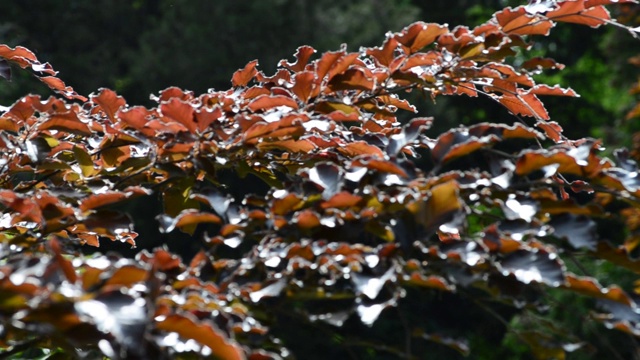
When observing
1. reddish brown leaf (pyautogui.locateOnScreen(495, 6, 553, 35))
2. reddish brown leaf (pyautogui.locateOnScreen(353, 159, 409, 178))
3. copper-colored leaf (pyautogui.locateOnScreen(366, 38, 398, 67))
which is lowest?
reddish brown leaf (pyautogui.locateOnScreen(353, 159, 409, 178))

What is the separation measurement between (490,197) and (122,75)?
12571mm

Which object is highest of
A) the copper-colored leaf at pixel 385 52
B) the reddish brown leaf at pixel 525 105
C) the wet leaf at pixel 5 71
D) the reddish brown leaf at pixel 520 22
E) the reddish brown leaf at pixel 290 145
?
the reddish brown leaf at pixel 520 22

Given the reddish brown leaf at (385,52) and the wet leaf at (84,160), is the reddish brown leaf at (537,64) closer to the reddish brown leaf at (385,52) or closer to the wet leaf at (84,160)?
the reddish brown leaf at (385,52)

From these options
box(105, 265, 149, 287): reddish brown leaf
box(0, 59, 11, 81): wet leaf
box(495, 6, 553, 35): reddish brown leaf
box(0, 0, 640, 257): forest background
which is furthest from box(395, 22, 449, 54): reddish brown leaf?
box(0, 0, 640, 257): forest background

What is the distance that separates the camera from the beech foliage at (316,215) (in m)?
0.95

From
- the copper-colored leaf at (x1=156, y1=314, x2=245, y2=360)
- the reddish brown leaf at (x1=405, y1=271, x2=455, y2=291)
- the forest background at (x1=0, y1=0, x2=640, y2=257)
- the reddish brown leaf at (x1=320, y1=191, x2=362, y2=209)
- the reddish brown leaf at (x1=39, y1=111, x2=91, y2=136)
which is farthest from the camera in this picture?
the forest background at (x1=0, y1=0, x2=640, y2=257)

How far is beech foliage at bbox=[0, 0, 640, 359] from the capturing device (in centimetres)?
95

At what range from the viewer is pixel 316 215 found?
1.12 metres

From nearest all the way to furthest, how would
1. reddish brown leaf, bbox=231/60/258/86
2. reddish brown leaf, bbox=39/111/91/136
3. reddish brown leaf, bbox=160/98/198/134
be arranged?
reddish brown leaf, bbox=160/98/198/134 < reddish brown leaf, bbox=39/111/91/136 < reddish brown leaf, bbox=231/60/258/86

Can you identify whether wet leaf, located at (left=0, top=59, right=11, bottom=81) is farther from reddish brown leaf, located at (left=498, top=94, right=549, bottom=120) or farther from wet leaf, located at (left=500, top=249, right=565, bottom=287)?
wet leaf, located at (left=500, top=249, right=565, bottom=287)

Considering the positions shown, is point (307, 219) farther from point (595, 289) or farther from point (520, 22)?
point (520, 22)

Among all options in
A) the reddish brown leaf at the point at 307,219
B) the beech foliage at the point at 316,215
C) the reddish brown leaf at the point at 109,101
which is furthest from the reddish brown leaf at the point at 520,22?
the reddish brown leaf at the point at 109,101

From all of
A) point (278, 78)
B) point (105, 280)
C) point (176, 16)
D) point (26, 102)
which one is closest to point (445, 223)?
point (105, 280)

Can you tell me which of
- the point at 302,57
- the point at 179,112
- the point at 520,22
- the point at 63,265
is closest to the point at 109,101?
the point at 179,112
